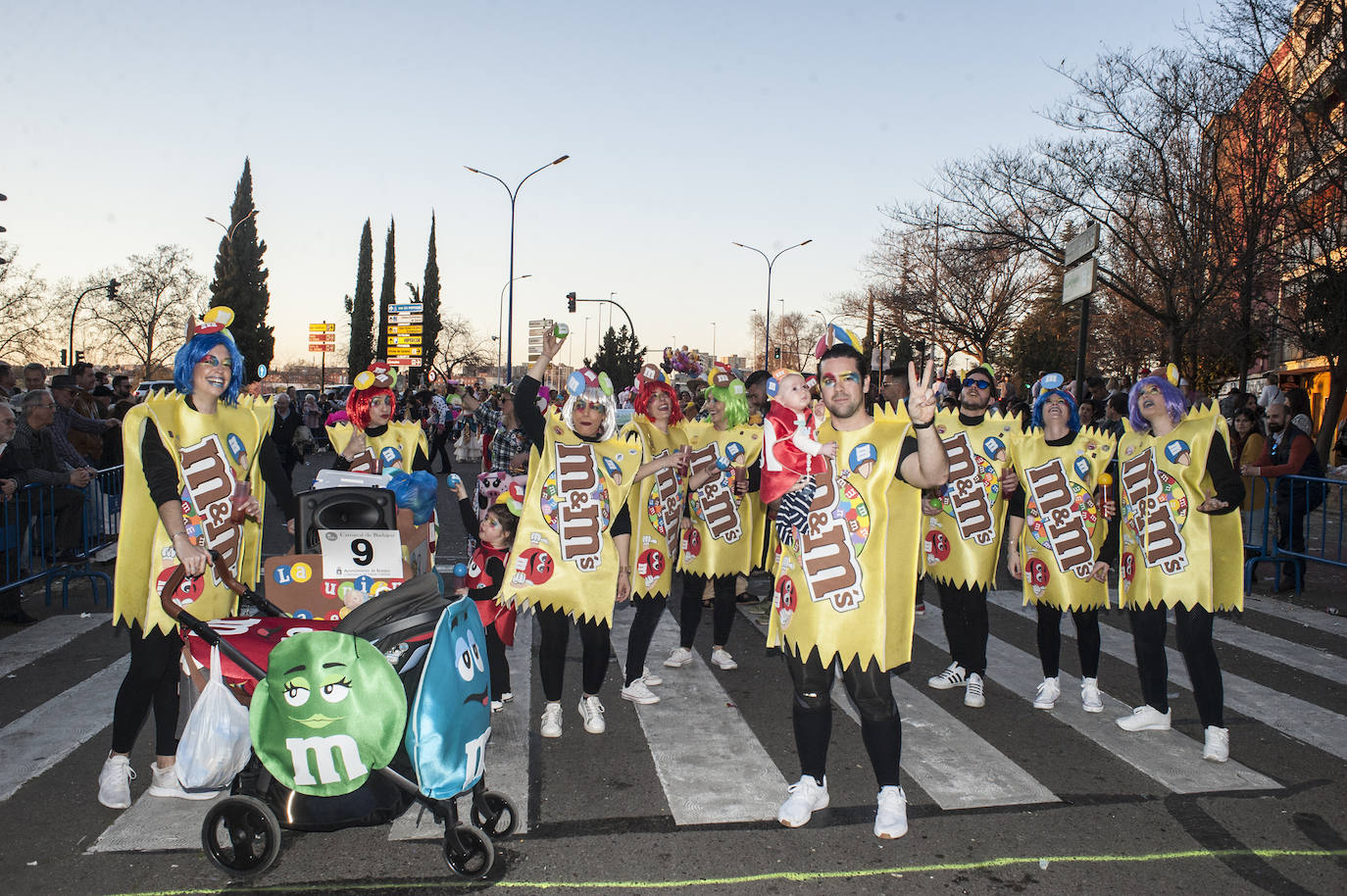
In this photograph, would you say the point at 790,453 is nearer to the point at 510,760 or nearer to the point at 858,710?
the point at 858,710

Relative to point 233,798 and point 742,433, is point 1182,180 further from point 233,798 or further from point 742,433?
point 233,798

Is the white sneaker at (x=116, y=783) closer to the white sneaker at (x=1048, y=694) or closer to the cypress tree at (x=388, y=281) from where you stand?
the white sneaker at (x=1048, y=694)

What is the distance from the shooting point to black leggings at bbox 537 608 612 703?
16.6 feet

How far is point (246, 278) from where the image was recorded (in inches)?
2378

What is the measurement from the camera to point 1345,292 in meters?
18.0

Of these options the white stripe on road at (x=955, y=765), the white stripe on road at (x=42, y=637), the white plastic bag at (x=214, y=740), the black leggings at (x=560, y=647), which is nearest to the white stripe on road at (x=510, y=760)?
the black leggings at (x=560, y=647)

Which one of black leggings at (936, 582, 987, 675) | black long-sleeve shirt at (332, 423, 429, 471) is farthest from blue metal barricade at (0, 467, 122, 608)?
black leggings at (936, 582, 987, 675)

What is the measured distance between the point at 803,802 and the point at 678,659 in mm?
2604

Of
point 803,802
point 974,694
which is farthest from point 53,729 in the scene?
point 974,694

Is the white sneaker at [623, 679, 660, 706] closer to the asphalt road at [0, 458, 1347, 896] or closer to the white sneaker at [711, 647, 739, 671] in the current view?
the asphalt road at [0, 458, 1347, 896]

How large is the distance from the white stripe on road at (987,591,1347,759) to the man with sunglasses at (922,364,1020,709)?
44.4 inches

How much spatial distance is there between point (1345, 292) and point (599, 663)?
18720 millimetres

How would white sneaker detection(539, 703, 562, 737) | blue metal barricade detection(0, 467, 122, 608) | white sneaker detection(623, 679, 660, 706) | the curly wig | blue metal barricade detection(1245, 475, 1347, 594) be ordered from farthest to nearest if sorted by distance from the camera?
1. blue metal barricade detection(1245, 475, 1347, 594)
2. blue metal barricade detection(0, 467, 122, 608)
3. the curly wig
4. white sneaker detection(623, 679, 660, 706)
5. white sneaker detection(539, 703, 562, 737)

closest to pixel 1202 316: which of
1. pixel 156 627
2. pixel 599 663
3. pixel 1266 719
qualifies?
pixel 1266 719
